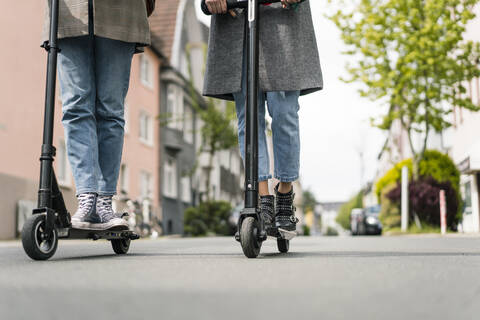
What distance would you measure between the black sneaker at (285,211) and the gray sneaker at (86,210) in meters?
1.09

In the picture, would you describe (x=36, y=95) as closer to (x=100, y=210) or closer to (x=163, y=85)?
(x=163, y=85)

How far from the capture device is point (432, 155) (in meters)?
19.1

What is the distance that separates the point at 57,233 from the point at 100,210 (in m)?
0.46

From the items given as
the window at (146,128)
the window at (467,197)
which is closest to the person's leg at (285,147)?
the window at (467,197)

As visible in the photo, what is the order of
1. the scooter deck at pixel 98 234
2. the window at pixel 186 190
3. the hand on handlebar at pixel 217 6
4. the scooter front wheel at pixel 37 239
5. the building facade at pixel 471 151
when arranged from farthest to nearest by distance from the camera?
the window at pixel 186 190 → the building facade at pixel 471 151 → the hand on handlebar at pixel 217 6 → the scooter deck at pixel 98 234 → the scooter front wheel at pixel 37 239

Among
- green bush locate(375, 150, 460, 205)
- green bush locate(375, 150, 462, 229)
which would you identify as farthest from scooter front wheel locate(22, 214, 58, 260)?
green bush locate(375, 150, 460, 205)

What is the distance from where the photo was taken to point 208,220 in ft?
72.5

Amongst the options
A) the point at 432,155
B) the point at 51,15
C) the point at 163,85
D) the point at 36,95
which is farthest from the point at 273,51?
the point at 163,85

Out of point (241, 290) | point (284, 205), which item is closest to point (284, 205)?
point (284, 205)

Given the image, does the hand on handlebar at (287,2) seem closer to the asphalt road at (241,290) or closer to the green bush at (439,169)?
the asphalt road at (241,290)

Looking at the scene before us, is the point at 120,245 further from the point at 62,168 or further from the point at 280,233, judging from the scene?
the point at 62,168

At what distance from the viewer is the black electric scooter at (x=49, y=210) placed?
3.26m

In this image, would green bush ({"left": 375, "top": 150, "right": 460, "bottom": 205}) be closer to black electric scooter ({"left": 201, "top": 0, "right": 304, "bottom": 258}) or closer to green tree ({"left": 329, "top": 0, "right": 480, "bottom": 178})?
green tree ({"left": 329, "top": 0, "right": 480, "bottom": 178})

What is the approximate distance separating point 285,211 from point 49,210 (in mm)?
1477
